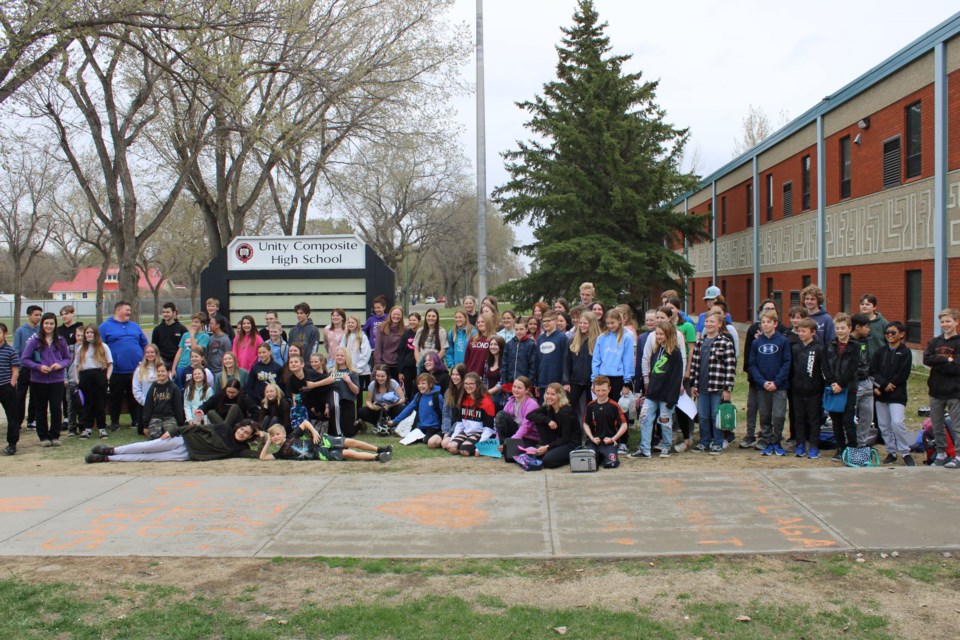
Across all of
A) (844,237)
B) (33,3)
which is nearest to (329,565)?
(33,3)

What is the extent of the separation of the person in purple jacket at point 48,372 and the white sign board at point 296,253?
3.98 meters

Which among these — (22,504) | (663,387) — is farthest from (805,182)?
(22,504)

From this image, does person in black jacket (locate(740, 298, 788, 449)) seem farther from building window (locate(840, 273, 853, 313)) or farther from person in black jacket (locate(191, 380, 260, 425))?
building window (locate(840, 273, 853, 313))

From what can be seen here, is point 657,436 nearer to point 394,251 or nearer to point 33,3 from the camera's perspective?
point 33,3

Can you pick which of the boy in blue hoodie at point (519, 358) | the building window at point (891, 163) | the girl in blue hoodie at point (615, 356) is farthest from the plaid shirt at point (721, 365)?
the building window at point (891, 163)

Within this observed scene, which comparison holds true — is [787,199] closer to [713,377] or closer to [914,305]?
[914,305]

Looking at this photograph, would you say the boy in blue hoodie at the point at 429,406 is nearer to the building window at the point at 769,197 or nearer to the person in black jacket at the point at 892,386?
the person in black jacket at the point at 892,386

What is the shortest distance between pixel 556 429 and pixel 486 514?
6.63ft

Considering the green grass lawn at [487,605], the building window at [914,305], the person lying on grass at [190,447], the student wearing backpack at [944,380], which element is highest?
the building window at [914,305]

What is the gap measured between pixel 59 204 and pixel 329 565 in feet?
147

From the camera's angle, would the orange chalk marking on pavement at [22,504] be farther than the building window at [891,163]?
No

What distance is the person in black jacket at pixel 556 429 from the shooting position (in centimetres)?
849

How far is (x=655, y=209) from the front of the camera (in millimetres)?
26547

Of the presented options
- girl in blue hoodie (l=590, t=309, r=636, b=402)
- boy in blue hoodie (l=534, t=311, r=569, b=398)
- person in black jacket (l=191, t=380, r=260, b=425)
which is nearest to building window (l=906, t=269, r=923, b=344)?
girl in blue hoodie (l=590, t=309, r=636, b=402)
